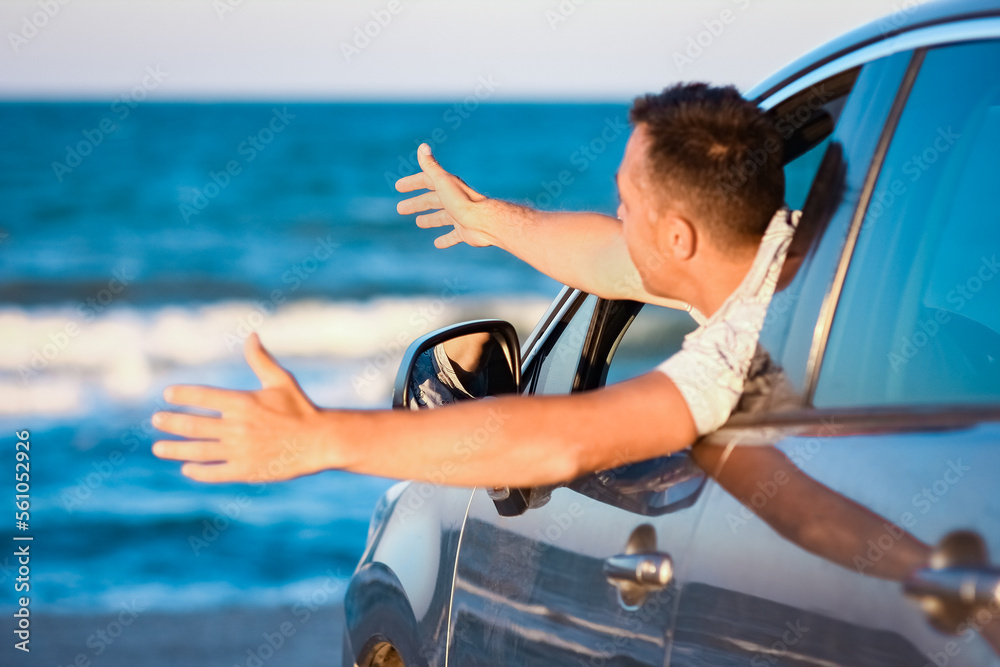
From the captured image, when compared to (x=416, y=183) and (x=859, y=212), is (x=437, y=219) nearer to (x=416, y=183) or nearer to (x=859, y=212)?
(x=416, y=183)

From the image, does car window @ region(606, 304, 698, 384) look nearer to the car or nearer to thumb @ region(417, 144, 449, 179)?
thumb @ region(417, 144, 449, 179)

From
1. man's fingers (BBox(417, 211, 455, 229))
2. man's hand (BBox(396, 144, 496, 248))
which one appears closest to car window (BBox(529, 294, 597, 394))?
man's hand (BBox(396, 144, 496, 248))

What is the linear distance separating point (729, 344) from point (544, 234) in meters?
0.85

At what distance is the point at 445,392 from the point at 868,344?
0.94m

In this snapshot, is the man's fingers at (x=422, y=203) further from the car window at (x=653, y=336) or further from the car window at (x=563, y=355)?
the car window at (x=653, y=336)

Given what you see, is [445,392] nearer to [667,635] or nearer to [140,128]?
[667,635]

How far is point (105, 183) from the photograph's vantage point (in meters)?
28.8

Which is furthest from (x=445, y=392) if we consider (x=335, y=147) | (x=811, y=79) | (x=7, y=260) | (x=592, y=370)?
(x=335, y=147)

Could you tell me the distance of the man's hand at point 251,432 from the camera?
1580mm

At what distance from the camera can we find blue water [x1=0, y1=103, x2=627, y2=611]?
7.70m

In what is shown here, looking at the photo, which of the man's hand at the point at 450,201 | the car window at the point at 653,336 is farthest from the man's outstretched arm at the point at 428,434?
the car window at the point at 653,336

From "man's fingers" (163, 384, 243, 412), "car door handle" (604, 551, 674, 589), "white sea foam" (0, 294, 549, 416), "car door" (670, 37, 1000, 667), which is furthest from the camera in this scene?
"white sea foam" (0, 294, 549, 416)

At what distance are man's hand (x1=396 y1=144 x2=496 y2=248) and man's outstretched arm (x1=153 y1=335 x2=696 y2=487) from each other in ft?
3.57

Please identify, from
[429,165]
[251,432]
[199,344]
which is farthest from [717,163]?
[199,344]
